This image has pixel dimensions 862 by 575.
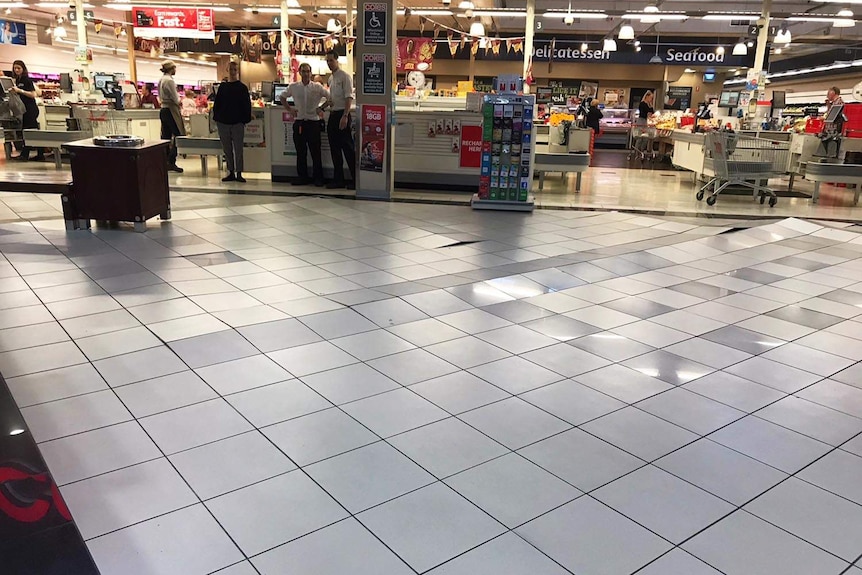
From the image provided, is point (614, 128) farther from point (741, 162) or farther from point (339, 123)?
point (339, 123)

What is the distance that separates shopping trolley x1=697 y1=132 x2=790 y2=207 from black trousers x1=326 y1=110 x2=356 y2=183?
468cm

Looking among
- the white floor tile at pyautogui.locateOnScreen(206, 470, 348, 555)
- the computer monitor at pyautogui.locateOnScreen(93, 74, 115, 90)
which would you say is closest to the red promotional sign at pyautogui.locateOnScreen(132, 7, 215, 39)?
the computer monitor at pyautogui.locateOnScreen(93, 74, 115, 90)

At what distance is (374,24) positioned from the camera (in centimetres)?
759

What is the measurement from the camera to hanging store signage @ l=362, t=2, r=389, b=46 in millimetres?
7551

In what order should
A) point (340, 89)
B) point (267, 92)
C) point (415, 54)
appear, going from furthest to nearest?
point (415, 54), point (267, 92), point (340, 89)

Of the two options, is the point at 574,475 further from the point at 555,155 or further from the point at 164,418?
the point at 555,155

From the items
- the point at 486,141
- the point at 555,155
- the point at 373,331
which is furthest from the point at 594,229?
the point at 373,331

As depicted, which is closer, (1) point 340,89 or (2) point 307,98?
(1) point 340,89

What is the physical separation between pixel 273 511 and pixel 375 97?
6.44m

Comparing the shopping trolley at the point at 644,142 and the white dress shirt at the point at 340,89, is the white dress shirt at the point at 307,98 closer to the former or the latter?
the white dress shirt at the point at 340,89

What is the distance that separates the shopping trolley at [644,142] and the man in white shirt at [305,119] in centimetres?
984

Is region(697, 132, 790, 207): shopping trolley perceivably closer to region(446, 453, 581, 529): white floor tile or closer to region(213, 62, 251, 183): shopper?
region(213, 62, 251, 183): shopper

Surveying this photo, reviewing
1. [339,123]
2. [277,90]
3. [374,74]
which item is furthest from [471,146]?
[277,90]

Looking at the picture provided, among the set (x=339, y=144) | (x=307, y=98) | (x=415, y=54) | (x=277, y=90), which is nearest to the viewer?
(x=307, y=98)
